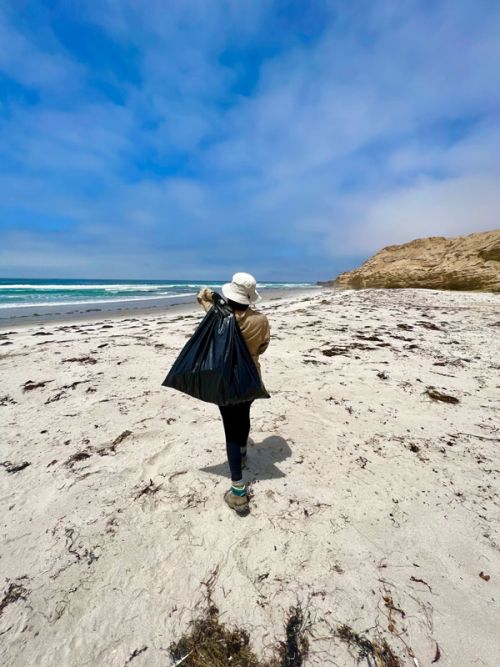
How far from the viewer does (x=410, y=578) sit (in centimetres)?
194

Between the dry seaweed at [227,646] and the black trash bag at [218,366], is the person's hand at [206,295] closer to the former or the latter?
the black trash bag at [218,366]

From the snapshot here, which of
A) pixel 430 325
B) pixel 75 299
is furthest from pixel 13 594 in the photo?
pixel 75 299

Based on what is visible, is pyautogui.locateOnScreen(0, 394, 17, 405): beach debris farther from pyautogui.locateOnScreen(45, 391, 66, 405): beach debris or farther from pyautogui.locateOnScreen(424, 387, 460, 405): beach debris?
pyautogui.locateOnScreen(424, 387, 460, 405): beach debris

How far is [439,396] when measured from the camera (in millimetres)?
4355

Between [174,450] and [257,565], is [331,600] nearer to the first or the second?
[257,565]

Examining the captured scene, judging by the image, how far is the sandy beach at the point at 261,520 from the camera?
5.64 feet

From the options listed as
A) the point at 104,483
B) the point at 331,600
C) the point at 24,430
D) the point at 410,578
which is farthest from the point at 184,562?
the point at 24,430

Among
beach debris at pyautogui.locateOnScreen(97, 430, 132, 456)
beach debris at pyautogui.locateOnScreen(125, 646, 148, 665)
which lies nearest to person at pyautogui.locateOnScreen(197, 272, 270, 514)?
beach debris at pyautogui.locateOnScreen(125, 646, 148, 665)

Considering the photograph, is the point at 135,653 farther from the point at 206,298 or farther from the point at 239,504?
the point at 206,298

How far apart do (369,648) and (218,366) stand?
5.90 feet

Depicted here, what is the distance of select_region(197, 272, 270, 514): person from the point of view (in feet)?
7.92

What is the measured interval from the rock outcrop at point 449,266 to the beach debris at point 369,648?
21273mm

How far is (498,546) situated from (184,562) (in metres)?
2.24

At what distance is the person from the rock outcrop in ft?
68.2
